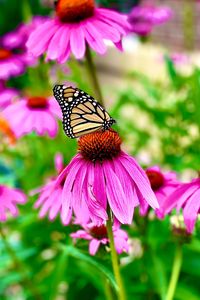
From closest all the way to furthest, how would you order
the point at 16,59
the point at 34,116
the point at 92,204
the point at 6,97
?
the point at 92,204 < the point at 34,116 < the point at 6,97 < the point at 16,59

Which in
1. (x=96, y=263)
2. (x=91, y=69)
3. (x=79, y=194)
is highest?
(x=91, y=69)

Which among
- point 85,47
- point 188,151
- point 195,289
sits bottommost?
point 195,289

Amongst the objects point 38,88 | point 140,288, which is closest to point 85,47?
point 140,288

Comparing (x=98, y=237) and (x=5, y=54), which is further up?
(x=5, y=54)

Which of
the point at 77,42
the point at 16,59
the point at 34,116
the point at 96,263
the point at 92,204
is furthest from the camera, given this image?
the point at 16,59

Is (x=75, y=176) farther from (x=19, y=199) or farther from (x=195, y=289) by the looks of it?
(x=195, y=289)

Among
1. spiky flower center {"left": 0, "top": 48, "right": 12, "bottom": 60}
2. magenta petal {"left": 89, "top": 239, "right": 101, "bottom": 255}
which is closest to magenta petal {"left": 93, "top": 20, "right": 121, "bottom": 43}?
magenta petal {"left": 89, "top": 239, "right": 101, "bottom": 255}

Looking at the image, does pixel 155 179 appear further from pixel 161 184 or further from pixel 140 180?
pixel 140 180

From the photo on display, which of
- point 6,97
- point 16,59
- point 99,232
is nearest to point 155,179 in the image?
point 99,232
